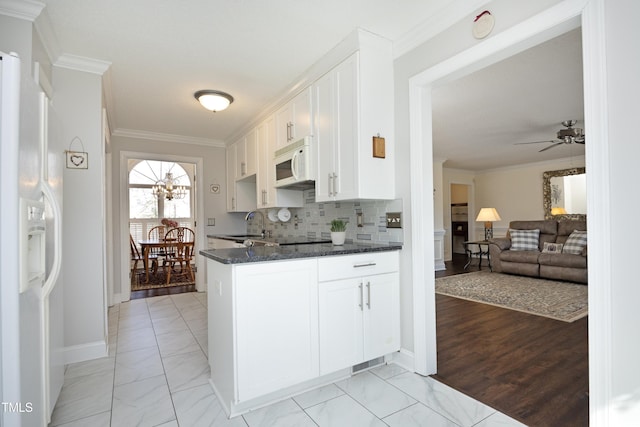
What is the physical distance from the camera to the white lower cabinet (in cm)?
203

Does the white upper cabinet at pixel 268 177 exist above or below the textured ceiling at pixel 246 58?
below

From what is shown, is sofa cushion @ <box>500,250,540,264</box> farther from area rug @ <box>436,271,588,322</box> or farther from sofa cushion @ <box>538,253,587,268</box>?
area rug @ <box>436,271,588,322</box>

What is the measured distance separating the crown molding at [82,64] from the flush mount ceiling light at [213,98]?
803 millimetres

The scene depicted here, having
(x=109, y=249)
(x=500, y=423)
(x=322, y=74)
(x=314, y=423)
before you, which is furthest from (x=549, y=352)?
A: (x=109, y=249)

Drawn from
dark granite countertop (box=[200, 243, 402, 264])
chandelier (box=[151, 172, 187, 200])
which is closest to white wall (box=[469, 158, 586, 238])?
dark granite countertop (box=[200, 243, 402, 264])

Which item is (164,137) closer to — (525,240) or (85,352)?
(85,352)

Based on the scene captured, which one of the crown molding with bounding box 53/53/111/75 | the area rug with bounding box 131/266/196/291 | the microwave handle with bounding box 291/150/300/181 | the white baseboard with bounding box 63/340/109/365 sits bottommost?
the area rug with bounding box 131/266/196/291

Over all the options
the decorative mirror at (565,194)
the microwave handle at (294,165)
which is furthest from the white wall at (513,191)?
the microwave handle at (294,165)

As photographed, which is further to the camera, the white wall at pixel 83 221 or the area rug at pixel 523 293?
the area rug at pixel 523 293

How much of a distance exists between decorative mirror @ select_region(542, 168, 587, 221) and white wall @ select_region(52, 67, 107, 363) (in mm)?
8053

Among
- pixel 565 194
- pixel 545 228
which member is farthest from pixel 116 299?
pixel 565 194

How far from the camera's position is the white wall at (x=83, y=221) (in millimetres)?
2523

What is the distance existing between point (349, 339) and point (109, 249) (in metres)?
3.37

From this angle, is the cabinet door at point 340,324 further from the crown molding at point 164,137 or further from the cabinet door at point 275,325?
the crown molding at point 164,137
